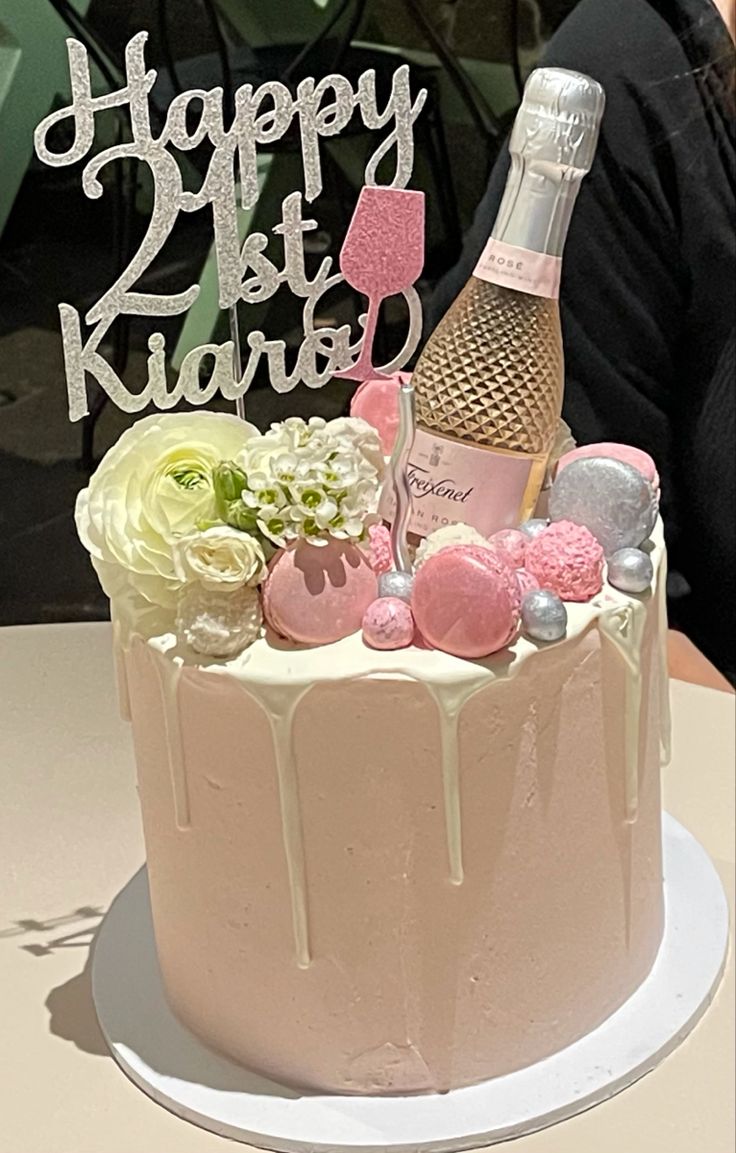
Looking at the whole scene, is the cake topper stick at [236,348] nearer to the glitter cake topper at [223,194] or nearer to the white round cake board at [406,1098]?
the glitter cake topper at [223,194]

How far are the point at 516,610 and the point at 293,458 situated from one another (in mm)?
157

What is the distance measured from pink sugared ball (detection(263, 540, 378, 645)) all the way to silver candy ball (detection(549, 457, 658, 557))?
0.57 feet

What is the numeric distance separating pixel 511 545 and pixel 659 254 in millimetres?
725

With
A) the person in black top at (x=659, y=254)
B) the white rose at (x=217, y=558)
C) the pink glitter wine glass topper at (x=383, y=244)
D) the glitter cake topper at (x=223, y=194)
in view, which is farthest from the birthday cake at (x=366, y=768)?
the person in black top at (x=659, y=254)

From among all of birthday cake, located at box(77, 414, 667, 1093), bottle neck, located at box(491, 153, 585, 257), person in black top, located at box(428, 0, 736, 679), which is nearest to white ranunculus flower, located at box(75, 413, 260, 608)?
birthday cake, located at box(77, 414, 667, 1093)

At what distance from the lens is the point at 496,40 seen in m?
1.28

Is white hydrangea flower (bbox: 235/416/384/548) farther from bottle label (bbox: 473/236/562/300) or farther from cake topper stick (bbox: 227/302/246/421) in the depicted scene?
cake topper stick (bbox: 227/302/246/421)

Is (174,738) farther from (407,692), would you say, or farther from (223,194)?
(223,194)

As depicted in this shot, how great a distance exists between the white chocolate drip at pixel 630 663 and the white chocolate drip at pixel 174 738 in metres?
0.26

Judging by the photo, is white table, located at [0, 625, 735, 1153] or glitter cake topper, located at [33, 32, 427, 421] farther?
glitter cake topper, located at [33, 32, 427, 421]

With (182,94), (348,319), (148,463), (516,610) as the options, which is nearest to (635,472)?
(516,610)

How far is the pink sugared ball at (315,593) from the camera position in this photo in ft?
2.50

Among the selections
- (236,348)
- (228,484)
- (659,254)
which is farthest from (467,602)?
(659,254)

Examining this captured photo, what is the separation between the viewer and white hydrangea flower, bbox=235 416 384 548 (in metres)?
0.75
